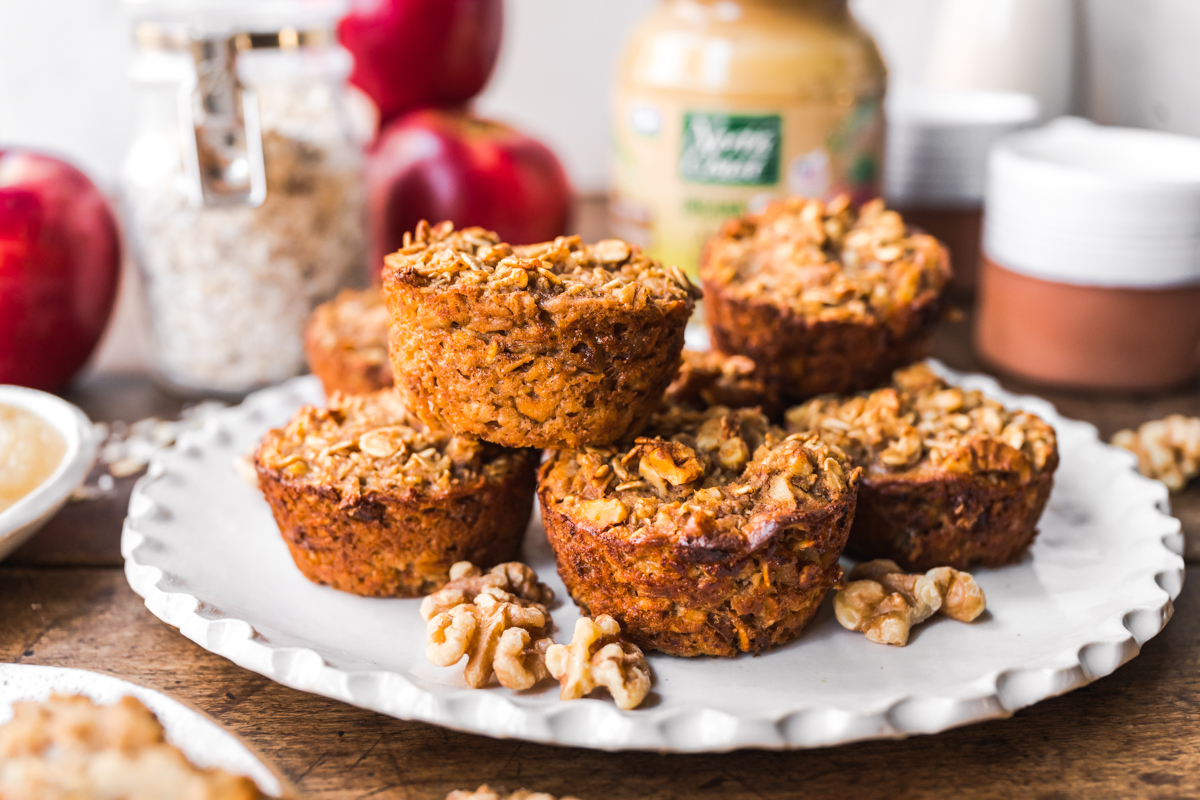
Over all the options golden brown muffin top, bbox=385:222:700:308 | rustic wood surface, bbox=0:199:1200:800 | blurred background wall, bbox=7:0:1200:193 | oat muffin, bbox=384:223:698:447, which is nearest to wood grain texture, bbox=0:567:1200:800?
rustic wood surface, bbox=0:199:1200:800

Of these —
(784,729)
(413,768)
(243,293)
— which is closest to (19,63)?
(243,293)

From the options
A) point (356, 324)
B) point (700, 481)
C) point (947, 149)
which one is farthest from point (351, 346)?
point (947, 149)

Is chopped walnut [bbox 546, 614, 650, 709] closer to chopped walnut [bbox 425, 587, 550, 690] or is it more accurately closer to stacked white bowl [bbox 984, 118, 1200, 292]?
chopped walnut [bbox 425, 587, 550, 690]

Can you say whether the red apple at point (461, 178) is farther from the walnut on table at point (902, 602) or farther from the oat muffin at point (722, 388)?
the walnut on table at point (902, 602)

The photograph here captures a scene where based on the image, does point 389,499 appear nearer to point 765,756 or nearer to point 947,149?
point 765,756

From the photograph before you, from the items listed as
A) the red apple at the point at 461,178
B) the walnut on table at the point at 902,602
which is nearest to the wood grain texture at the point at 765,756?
the walnut on table at the point at 902,602

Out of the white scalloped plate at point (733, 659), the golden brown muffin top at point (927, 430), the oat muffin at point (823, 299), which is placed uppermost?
the oat muffin at point (823, 299)
